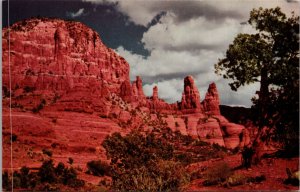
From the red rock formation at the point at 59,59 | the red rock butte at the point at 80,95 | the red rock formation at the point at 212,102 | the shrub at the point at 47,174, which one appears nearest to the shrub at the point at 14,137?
the red rock butte at the point at 80,95

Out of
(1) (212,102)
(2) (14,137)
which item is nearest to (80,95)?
(2) (14,137)

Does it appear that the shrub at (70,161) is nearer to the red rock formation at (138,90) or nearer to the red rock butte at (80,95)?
the red rock butte at (80,95)

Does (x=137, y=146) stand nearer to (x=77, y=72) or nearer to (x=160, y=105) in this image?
(x=77, y=72)

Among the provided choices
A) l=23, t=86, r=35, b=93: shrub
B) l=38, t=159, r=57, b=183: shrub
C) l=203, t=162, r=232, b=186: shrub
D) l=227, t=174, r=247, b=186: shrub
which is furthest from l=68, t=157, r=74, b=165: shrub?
l=23, t=86, r=35, b=93: shrub

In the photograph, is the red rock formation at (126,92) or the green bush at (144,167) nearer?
the green bush at (144,167)

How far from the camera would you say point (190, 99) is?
135375mm

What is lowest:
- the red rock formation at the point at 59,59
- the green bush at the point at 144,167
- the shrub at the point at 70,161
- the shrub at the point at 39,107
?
the shrub at the point at 70,161

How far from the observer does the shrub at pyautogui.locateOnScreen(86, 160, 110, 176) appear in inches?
1865

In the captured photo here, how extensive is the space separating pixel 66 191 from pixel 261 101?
17369mm

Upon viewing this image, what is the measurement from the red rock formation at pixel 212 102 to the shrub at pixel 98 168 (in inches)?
3544

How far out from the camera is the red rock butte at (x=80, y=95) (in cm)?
6621

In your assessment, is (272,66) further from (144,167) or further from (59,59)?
(59,59)

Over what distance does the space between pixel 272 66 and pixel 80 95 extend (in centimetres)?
5486

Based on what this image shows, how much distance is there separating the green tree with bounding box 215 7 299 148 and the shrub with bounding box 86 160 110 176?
90.8ft
